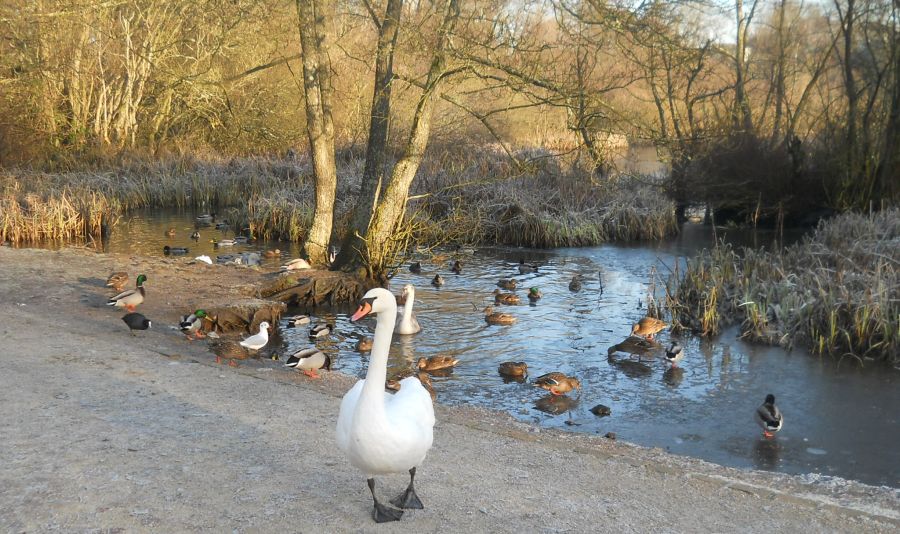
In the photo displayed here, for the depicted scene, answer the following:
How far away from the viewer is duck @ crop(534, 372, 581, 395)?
9.63 metres

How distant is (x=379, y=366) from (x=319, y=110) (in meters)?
11.7

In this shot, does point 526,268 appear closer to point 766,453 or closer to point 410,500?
point 766,453

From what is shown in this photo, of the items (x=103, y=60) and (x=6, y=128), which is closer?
(x=6, y=128)

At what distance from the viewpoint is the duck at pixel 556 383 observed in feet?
31.6

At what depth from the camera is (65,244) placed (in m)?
20.6

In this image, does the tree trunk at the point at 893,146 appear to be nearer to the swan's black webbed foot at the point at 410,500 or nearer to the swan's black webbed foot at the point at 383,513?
the swan's black webbed foot at the point at 410,500

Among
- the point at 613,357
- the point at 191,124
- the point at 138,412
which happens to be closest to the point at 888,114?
the point at 613,357

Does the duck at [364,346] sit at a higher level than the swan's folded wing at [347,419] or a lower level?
lower

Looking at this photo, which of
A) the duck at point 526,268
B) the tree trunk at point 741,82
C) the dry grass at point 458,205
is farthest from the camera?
the tree trunk at point 741,82

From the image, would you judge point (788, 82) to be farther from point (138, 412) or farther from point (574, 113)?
point (138, 412)

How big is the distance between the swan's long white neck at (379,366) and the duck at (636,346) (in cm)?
672

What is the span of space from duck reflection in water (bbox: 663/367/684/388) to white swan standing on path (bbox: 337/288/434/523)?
6125 millimetres

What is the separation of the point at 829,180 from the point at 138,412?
20.5 metres

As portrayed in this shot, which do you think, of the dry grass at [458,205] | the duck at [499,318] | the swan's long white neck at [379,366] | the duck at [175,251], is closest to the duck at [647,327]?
the duck at [499,318]
